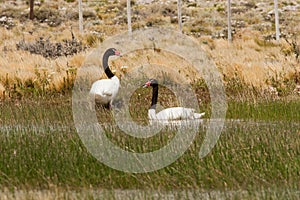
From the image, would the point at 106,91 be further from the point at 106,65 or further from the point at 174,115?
the point at 174,115

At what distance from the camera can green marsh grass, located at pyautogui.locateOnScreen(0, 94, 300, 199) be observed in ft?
23.0

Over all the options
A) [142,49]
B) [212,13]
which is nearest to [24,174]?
[142,49]

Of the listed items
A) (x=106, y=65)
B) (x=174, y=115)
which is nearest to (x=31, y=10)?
(x=106, y=65)

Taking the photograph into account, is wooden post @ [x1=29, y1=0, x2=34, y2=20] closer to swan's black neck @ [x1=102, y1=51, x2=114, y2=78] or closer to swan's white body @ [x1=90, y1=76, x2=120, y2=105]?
swan's black neck @ [x1=102, y1=51, x2=114, y2=78]

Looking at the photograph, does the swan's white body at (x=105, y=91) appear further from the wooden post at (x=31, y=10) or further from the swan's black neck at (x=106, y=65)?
the wooden post at (x=31, y=10)

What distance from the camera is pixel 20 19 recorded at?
39312 millimetres

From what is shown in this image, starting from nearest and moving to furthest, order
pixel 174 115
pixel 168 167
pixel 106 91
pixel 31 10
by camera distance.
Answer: pixel 168 167
pixel 174 115
pixel 106 91
pixel 31 10

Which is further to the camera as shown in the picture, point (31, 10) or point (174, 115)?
point (31, 10)

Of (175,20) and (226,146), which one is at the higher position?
(226,146)

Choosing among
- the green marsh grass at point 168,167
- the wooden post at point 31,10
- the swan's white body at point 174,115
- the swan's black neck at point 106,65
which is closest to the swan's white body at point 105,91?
the swan's black neck at point 106,65

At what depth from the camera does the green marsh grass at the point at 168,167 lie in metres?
7.02

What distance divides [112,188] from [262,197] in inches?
60.9

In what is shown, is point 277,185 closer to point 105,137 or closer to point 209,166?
point 209,166

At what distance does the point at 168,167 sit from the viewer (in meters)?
7.52
